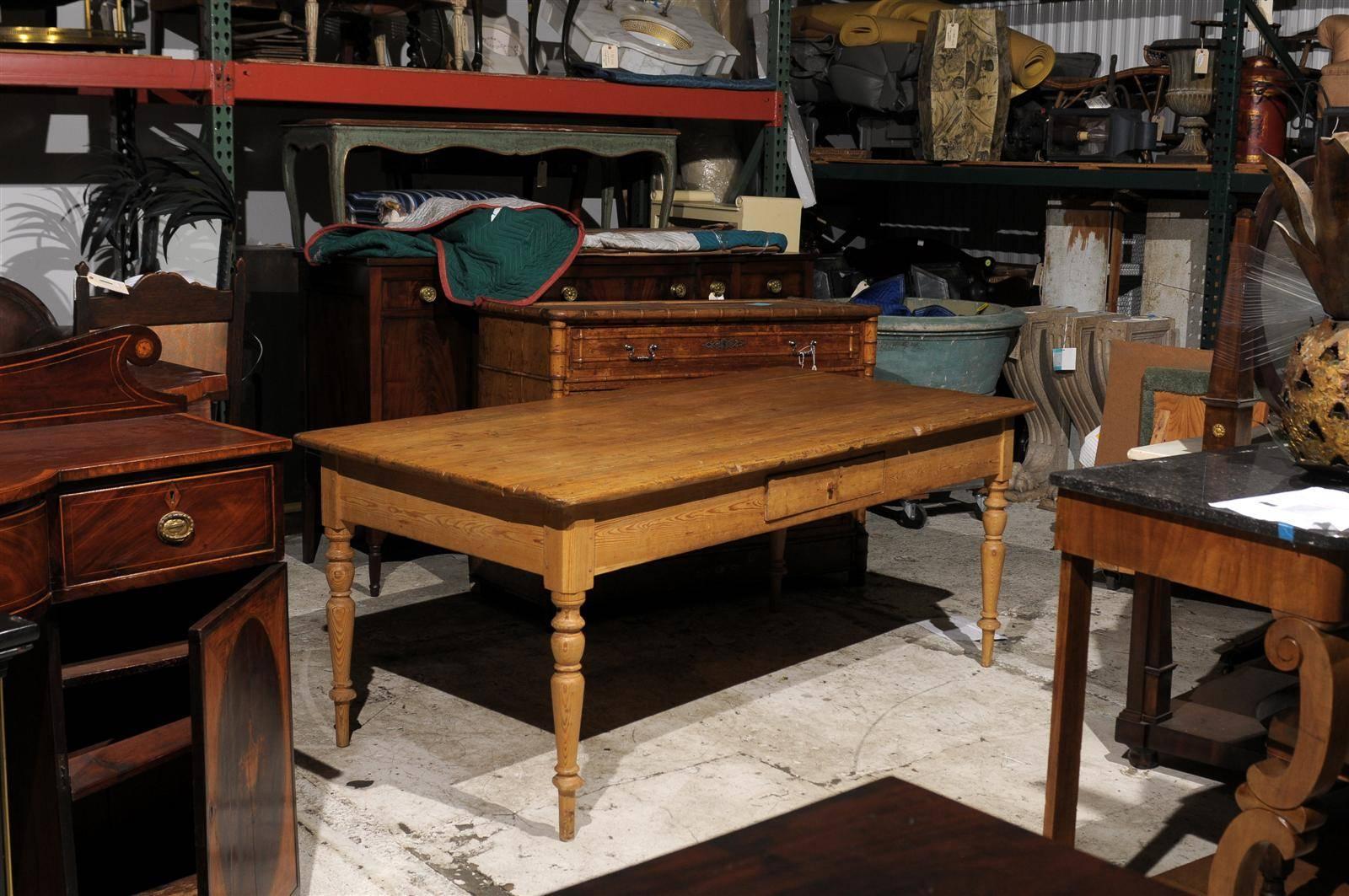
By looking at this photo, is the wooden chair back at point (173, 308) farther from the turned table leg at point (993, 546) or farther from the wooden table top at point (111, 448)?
the turned table leg at point (993, 546)

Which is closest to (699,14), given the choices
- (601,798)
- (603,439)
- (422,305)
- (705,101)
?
(705,101)

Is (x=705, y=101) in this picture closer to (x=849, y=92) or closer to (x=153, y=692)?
(x=849, y=92)

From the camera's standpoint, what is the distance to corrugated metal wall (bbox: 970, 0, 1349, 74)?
976 cm

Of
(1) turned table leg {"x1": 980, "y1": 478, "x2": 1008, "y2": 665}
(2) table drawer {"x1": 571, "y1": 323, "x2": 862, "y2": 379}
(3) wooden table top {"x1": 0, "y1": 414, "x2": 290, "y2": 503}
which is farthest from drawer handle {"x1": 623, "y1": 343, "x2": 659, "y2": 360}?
(3) wooden table top {"x1": 0, "y1": 414, "x2": 290, "y2": 503}

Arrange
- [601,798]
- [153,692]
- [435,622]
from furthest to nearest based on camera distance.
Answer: [435,622], [601,798], [153,692]

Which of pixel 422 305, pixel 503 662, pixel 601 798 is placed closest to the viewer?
pixel 601 798

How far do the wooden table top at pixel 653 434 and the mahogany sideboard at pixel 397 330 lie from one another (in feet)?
3.77

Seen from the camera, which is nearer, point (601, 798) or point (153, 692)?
point (153, 692)

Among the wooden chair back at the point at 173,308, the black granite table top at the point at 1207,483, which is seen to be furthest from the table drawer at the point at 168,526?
the wooden chair back at the point at 173,308

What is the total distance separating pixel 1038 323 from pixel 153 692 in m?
4.99

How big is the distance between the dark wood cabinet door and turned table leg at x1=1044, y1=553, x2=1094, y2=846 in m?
1.57

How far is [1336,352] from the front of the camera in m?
2.77

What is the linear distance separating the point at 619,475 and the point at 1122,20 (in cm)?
862

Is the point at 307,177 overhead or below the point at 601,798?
overhead
